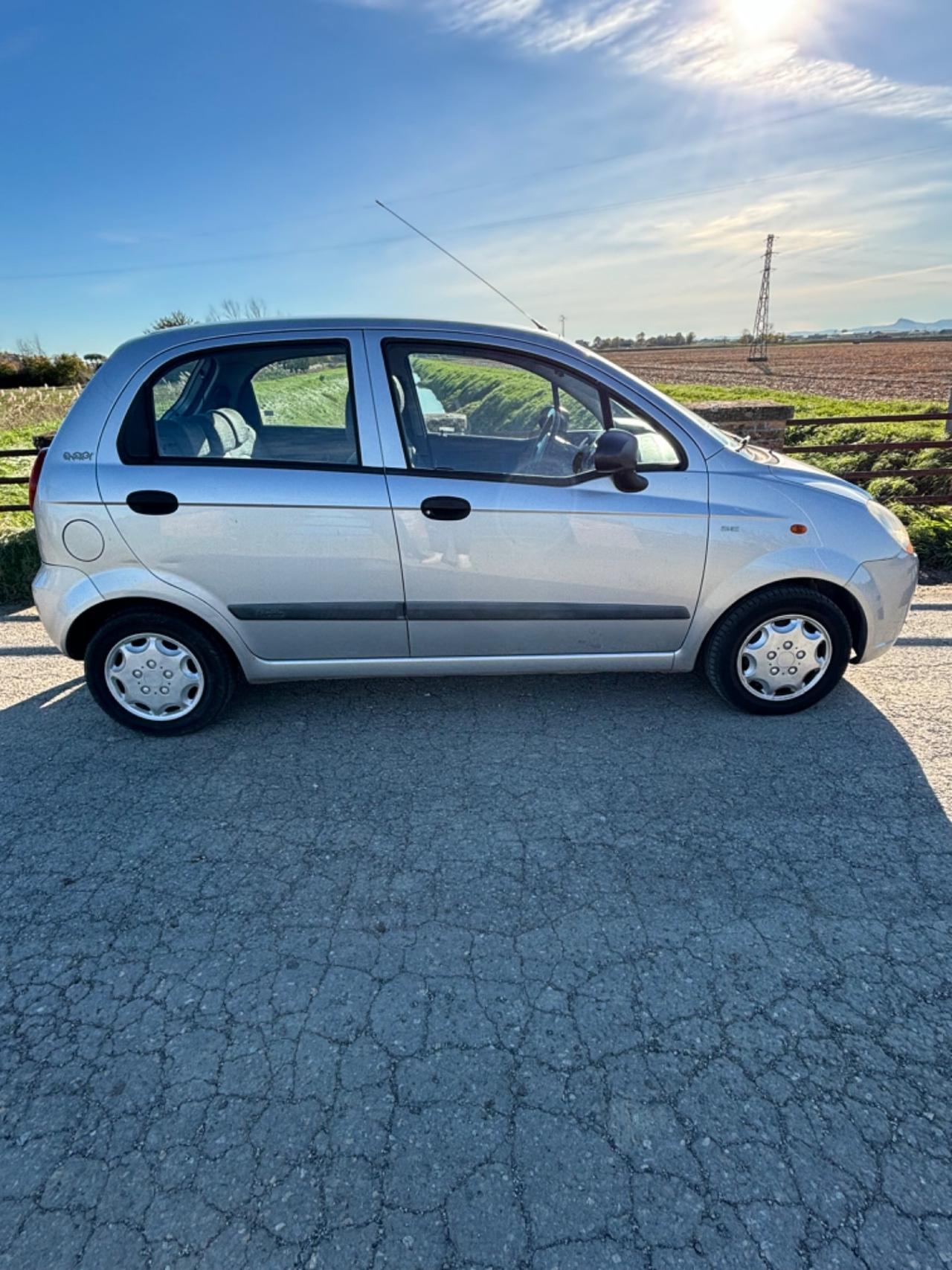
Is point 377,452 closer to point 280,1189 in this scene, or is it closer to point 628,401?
point 628,401

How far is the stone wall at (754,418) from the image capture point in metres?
6.39

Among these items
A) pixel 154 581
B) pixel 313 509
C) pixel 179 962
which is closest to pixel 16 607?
pixel 154 581

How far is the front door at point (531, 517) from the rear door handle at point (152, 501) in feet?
3.12

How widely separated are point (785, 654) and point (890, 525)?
2.66ft

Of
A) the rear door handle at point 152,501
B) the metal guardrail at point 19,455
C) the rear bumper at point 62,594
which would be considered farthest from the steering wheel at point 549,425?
the metal guardrail at point 19,455

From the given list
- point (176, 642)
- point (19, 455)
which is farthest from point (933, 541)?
point (19, 455)

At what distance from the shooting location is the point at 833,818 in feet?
8.98

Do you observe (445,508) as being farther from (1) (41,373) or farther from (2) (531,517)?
(1) (41,373)

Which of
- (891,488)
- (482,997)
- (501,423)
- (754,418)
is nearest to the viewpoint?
(482,997)

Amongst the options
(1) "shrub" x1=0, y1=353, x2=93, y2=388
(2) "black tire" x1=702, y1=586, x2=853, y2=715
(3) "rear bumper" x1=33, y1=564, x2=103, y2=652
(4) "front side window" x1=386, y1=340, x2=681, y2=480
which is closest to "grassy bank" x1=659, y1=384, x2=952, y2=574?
(2) "black tire" x1=702, y1=586, x2=853, y2=715

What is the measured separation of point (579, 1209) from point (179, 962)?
1.32m

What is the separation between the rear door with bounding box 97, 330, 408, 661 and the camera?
3049 mm

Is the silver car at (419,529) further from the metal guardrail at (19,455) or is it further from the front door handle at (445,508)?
the metal guardrail at (19,455)

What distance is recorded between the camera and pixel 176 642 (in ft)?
10.8
